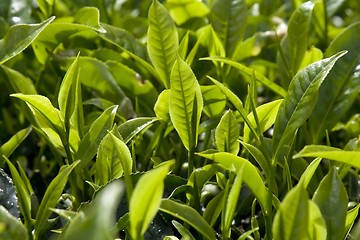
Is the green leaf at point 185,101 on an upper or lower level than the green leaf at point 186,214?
upper

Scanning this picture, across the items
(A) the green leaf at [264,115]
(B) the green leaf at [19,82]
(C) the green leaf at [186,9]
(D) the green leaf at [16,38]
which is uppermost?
(D) the green leaf at [16,38]

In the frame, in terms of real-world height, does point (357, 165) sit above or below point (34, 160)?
above

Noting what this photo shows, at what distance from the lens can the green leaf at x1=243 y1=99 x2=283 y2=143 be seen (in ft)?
4.48

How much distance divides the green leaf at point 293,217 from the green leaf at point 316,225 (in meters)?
0.03

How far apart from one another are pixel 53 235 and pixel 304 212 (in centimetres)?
56

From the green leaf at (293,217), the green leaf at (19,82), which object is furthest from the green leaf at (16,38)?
the green leaf at (293,217)

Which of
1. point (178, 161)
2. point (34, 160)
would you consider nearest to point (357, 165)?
point (178, 161)

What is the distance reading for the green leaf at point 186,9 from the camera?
2012mm

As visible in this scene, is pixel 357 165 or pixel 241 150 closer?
pixel 357 165

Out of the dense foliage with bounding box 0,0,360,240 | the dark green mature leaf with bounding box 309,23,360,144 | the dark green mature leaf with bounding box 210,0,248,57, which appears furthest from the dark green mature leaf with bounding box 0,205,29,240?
the dark green mature leaf with bounding box 210,0,248,57

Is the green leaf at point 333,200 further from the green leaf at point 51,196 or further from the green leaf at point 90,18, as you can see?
the green leaf at point 90,18

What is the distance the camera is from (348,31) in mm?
1691

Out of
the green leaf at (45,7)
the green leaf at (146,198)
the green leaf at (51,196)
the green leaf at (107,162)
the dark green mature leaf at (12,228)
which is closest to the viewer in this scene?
the green leaf at (146,198)

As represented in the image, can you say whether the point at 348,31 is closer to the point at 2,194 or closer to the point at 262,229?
the point at 262,229
